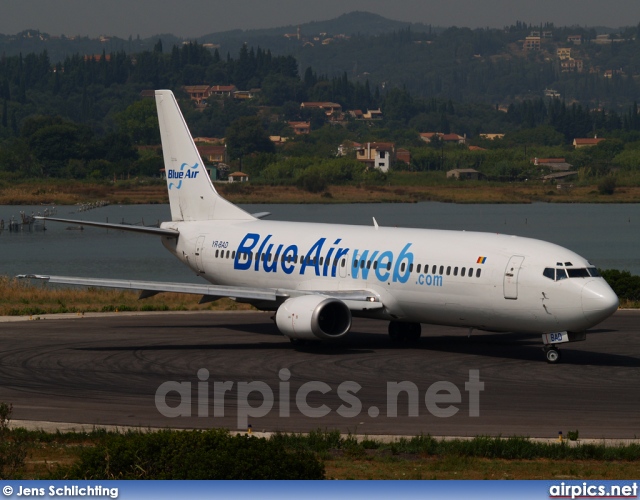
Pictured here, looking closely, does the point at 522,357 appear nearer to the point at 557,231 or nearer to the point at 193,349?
the point at 193,349

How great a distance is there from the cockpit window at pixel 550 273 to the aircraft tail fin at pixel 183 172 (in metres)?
16.5

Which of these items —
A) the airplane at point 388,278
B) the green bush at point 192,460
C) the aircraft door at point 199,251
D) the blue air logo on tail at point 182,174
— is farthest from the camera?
the blue air logo on tail at point 182,174

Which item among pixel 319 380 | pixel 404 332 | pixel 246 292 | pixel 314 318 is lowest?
pixel 404 332

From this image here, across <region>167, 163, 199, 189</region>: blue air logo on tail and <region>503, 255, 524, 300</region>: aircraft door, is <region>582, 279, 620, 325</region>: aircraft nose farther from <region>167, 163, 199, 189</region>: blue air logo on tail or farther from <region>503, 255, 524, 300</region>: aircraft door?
<region>167, 163, 199, 189</region>: blue air logo on tail

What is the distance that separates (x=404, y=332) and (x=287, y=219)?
116570 millimetres

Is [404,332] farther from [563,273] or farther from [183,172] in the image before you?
[183,172]

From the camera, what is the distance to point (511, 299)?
38812 millimetres

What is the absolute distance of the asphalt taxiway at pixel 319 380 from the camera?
3008 centimetres

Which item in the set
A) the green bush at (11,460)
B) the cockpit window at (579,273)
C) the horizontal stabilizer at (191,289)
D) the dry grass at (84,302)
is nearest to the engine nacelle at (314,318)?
the horizontal stabilizer at (191,289)

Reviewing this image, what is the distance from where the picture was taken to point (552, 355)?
3934 cm

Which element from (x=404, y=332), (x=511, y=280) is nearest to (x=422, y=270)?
(x=511, y=280)

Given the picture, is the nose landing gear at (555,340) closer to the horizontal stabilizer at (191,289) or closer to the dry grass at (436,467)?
the horizontal stabilizer at (191,289)

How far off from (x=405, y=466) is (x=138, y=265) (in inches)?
3344

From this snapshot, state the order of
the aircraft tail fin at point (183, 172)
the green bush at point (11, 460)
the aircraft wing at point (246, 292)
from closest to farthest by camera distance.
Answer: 1. the green bush at point (11, 460)
2. the aircraft wing at point (246, 292)
3. the aircraft tail fin at point (183, 172)
